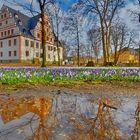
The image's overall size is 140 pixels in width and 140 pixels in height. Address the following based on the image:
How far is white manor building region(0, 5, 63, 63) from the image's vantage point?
189ft

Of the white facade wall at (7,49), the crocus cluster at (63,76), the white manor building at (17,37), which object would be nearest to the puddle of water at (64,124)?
the crocus cluster at (63,76)

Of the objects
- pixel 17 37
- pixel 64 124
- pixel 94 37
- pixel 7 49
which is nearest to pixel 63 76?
pixel 64 124

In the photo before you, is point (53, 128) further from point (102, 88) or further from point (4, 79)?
point (4, 79)

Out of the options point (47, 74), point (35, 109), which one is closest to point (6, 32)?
point (47, 74)

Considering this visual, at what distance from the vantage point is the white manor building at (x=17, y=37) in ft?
189

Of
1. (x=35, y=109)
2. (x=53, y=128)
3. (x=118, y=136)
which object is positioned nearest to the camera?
(x=118, y=136)

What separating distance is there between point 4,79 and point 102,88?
3.79 metres

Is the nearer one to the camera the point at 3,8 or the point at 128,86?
the point at 128,86

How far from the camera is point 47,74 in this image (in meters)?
11.5

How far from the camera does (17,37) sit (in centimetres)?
5781

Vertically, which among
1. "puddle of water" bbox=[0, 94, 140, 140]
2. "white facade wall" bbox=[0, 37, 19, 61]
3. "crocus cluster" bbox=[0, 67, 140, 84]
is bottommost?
"puddle of water" bbox=[0, 94, 140, 140]

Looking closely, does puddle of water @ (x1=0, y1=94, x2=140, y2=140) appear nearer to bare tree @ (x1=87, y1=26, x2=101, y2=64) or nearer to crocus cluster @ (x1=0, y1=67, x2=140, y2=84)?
crocus cluster @ (x1=0, y1=67, x2=140, y2=84)

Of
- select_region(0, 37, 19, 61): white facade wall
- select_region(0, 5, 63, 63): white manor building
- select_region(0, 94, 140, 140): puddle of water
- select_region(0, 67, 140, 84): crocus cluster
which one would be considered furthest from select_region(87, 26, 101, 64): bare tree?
select_region(0, 94, 140, 140): puddle of water

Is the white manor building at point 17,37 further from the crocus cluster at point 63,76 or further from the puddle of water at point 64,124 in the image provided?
the puddle of water at point 64,124
